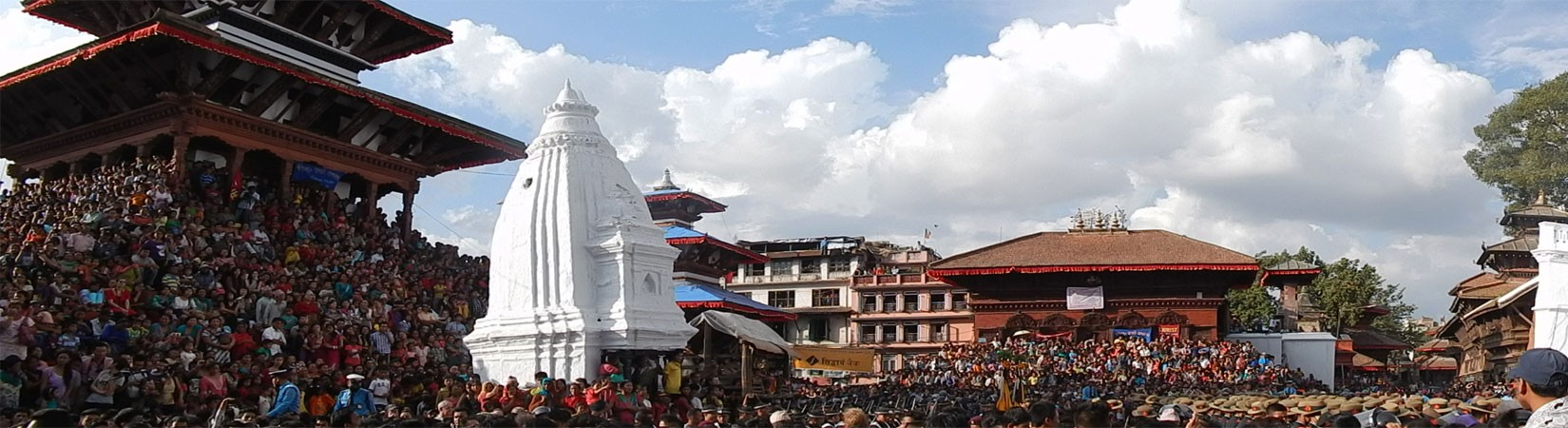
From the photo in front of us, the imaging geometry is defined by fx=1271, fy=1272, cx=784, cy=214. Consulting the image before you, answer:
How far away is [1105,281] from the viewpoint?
34.7m

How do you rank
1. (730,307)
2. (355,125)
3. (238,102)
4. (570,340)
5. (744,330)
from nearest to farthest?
(570,340) → (238,102) → (744,330) → (355,125) → (730,307)

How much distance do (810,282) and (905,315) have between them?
4.85 metres

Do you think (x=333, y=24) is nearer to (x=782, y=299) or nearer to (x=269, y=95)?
(x=269, y=95)

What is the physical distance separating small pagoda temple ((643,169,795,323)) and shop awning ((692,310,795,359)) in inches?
206

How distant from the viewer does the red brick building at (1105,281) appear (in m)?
33.8

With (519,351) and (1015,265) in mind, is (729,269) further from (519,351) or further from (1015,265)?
(519,351)

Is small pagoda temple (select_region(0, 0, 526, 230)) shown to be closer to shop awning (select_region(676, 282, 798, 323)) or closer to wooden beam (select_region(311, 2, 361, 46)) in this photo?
wooden beam (select_region(311, 2, 361, 46))

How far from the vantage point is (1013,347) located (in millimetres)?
30734

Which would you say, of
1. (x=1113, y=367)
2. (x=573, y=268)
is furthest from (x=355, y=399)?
(x=1113, y=367)

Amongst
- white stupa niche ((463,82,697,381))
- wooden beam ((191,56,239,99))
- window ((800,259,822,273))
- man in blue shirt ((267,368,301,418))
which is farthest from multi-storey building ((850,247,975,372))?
man in blue shirt ((267,368,301,418))

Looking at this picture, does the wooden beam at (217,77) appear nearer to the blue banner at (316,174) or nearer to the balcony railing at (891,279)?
the blue banner at (316,174)

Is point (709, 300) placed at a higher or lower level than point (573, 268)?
lower

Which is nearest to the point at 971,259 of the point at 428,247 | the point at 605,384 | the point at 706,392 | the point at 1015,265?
the point at 1015,265

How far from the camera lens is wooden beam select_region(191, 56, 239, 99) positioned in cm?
1842
